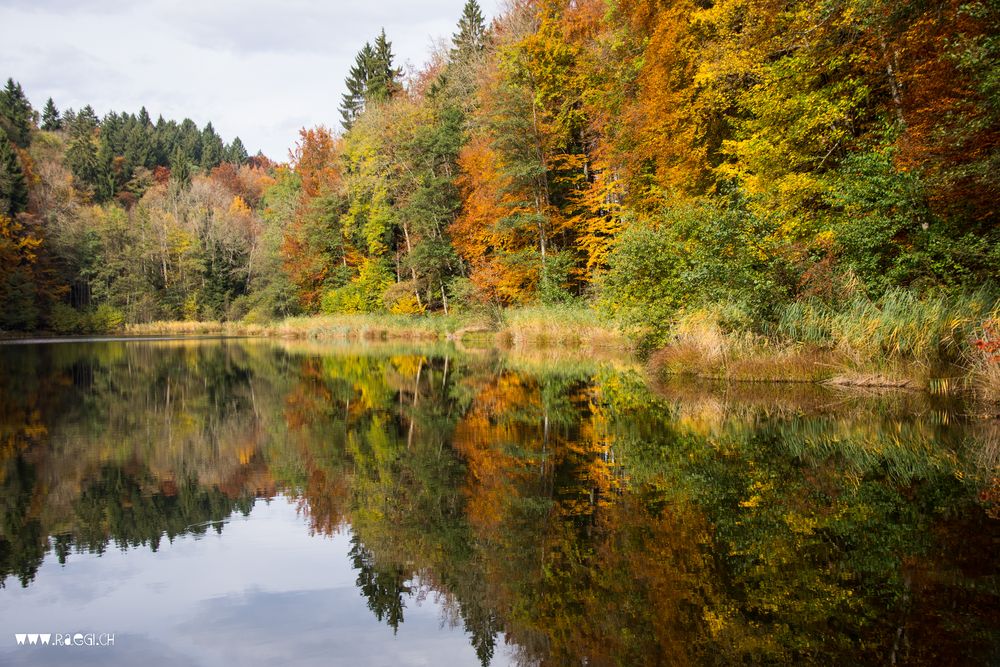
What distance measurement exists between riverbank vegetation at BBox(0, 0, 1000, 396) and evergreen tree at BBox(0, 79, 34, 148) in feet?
42.0

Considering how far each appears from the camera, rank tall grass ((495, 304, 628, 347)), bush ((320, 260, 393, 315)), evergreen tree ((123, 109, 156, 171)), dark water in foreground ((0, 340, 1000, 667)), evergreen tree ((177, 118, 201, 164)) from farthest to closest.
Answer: evergreen tree ((177, 118, 201, 164)), evergreen tree ((123, 109, 156, 171)), bush ((320, 260, 393, 315)), tall grass ((495, 304, 628, 347)), dark water in foreground ((0, 340, 1000, 667))

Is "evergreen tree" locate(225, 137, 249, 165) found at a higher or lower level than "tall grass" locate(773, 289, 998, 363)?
higher

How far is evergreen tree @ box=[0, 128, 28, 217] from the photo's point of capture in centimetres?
5631

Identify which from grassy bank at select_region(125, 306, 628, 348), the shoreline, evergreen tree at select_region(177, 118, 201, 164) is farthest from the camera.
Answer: evergreen tree at select_region(177, 118, 201, 164)

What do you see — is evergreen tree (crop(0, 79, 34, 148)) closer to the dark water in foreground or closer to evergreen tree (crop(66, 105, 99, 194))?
evergreen tree (crop(66, 105, 99, 194))

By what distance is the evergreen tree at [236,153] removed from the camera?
4664 inches

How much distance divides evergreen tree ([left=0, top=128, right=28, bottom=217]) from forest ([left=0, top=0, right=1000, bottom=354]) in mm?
262

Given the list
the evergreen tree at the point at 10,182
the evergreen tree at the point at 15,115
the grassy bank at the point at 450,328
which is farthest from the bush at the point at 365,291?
the evergreen tree at the point at 15,115

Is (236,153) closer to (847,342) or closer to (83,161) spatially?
(83,161)

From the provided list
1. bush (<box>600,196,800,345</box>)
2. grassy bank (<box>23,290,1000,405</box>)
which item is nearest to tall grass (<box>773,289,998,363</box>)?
grassy bank (<box>23,290,1000,405</box>)

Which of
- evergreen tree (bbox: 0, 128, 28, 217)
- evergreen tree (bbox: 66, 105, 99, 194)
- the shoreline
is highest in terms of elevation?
evergreen tree (bbox: 66, 105, 99, 194)

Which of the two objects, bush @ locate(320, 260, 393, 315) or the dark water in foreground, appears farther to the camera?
bush @ locate(320, 260, 393, 315)

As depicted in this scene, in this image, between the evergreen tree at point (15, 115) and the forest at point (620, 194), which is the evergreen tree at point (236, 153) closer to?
the evergreen tree at point (15, 115)

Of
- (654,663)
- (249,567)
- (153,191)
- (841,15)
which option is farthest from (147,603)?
(153,191)
